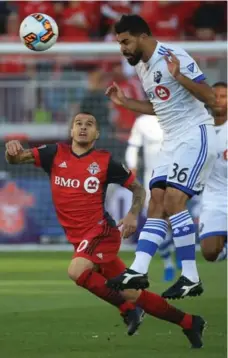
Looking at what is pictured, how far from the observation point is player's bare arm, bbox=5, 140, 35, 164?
8828 mm

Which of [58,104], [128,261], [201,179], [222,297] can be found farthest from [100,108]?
[201,179]

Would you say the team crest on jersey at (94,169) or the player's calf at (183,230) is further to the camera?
the team crest on jersey at (94,169)

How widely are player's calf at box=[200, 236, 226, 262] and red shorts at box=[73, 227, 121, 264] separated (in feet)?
11.1

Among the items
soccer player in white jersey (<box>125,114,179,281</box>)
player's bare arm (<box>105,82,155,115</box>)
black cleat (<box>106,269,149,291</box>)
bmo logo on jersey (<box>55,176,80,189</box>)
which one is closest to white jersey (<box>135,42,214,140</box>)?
player's bare arm (<box>105,82,155,115</box>)

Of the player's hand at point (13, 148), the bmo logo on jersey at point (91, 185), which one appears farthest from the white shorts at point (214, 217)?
the player's hand at point (13, 148)

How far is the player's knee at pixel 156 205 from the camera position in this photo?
9266mm

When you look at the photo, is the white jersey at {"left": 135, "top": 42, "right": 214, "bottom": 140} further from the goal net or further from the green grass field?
the goal net

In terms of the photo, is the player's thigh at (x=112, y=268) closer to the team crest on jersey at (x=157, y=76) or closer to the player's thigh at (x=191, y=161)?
the player's thigh at (x=191, y=161)

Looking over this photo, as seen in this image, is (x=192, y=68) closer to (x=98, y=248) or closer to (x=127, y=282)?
(x=98, y=248)

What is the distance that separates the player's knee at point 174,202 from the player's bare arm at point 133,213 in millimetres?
201

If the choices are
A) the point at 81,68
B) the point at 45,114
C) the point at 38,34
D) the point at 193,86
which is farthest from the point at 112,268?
the point at 81,68

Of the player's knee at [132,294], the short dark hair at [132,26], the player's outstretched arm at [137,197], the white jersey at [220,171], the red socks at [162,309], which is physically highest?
the short dark hair at [132,26]

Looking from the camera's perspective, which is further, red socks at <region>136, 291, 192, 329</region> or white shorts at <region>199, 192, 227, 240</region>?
white shorts at <region>199, 192, 227, 240</region>

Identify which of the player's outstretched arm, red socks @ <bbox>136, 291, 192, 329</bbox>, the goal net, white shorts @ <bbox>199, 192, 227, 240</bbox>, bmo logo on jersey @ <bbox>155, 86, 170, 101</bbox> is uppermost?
bmo logo on jersey @ <bbox>155, 86, 170, 101</bbox>
